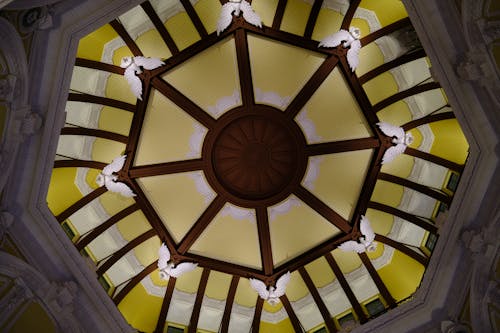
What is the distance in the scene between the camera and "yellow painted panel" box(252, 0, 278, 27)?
13758 millimetres

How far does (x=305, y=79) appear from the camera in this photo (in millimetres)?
14609

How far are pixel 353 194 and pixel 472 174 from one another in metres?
3.85

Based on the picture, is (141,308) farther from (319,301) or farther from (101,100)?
(101,100)

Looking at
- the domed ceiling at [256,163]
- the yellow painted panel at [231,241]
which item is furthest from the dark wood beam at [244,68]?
the yellow painted panel at [231,241]

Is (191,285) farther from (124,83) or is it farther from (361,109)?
(361,109)

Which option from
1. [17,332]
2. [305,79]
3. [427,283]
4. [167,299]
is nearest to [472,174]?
[427,283]

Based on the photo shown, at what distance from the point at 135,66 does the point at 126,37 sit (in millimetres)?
834

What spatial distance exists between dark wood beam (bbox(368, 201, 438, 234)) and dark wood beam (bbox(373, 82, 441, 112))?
3187 millimetres

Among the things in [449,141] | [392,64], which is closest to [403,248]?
[449,141]

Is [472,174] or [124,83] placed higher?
[124,83]

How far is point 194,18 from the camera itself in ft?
44.6

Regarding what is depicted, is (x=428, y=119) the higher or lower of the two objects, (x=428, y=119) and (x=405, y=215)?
the higher

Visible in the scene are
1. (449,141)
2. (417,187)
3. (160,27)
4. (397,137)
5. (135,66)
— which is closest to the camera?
(160,27)

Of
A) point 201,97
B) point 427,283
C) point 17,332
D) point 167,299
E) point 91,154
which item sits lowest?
point 17,332
